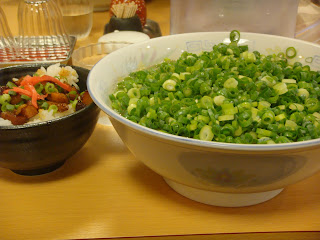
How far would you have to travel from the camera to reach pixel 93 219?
869mm

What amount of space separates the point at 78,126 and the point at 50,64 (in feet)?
1.17

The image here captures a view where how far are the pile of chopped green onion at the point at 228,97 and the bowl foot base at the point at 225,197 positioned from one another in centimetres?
17

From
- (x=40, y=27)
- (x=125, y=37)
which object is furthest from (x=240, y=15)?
(x=40, y=27)

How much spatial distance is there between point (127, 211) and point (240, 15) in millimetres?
1220

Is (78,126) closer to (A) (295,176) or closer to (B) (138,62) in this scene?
(B) (138,62)

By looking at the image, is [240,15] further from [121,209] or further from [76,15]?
[121,209]

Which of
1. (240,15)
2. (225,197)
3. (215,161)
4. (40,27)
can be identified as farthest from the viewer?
(40,27)

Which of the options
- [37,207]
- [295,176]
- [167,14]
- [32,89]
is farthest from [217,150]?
[167,14]

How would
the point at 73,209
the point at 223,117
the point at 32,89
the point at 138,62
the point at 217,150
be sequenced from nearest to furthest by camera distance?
the point at 217,150 < the point at 223,117 < the point at 73,209 < the point at 32,89 < the point at 138,62

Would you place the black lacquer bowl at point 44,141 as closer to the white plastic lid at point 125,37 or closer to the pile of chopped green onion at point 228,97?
the pile of chopped green onion at point 228,97

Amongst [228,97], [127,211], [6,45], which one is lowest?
[127,211]

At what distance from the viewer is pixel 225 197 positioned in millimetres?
874

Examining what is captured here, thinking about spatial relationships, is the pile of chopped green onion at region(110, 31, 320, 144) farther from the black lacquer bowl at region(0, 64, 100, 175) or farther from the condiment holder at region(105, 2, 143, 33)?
the condiment holder at region(105, 2, 143, 33)

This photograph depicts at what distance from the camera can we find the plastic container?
1.69 metres
